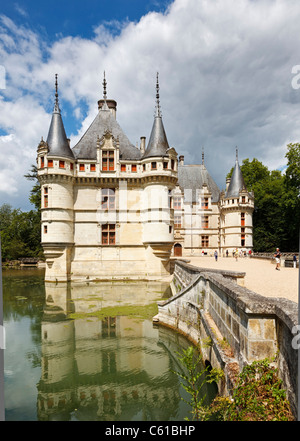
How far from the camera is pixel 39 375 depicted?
6996mm

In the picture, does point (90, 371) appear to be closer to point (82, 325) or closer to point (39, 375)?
point (39, 375)

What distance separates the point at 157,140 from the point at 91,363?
17.4 meters

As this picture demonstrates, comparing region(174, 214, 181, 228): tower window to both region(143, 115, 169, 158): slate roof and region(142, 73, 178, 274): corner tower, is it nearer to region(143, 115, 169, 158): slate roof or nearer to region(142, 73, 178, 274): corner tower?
region(142, 73, 178, 274): corner tower

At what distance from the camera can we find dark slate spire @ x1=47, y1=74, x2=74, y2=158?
2008cm

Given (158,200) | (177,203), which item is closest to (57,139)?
(158,200)

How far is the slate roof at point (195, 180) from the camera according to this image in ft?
118

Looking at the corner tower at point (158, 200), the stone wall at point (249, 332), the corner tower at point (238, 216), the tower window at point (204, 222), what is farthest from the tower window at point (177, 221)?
the stone wall at point (249, 332)

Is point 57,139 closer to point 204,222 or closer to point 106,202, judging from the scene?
point 106,202

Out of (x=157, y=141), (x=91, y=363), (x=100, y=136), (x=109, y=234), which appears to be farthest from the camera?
(x=100, y=136)

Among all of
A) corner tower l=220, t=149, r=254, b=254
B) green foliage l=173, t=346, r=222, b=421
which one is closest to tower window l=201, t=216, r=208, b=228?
corner tower l=220, t=149, r=254, b=254

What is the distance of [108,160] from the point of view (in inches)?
850

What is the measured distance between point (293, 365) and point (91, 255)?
19413mm

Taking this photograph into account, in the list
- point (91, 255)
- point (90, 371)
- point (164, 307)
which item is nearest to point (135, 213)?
point (91, 255)

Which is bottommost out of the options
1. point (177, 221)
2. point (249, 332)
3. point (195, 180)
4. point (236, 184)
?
point (249, 332)
